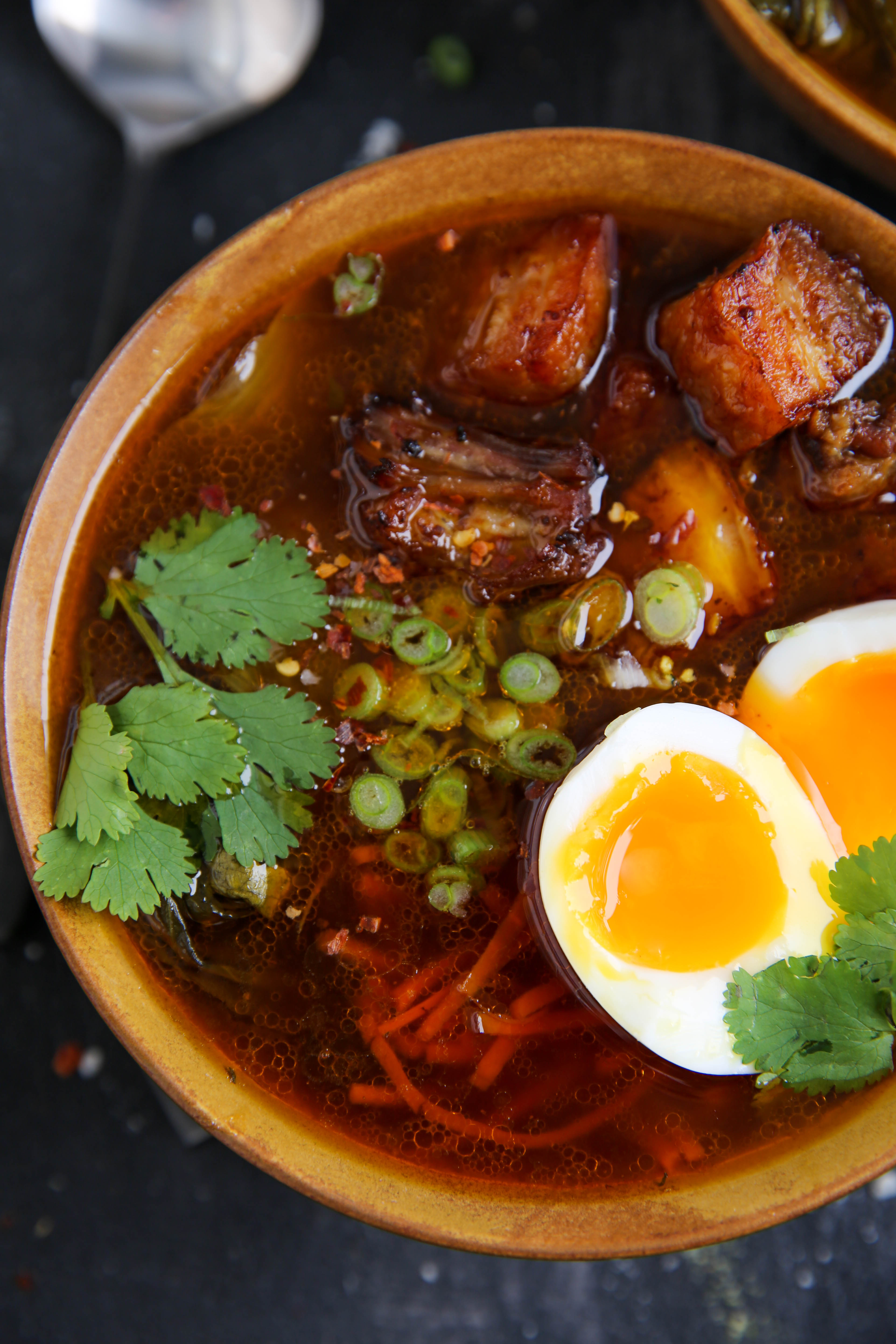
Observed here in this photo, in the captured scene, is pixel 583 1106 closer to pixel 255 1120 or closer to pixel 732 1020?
pixel 732 1020

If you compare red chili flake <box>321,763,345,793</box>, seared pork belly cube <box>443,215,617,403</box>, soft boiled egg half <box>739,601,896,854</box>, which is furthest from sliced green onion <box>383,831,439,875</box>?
seared pork belly cube <box>443,215,617,403</box>

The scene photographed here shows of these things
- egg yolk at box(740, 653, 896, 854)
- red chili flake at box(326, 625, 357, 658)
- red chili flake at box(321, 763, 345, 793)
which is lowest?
red chili flake at box(321, 763, 345, 793)

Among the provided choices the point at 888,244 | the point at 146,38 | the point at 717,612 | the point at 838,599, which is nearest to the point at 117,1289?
the point at 717,612

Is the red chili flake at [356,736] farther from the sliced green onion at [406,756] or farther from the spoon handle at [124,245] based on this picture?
the spoon handle at [124,245]

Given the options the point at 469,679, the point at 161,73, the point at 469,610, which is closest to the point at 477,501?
the point at 469,610

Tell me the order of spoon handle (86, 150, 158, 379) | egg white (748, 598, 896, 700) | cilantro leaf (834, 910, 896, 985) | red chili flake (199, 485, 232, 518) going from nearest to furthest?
cilantro leaf (834, 910, 896, 985) < egg white (748, 598, 896, 700) < red chili flake (199, 485, 232, 518) < spoon handle (86, 150, 158, 379)

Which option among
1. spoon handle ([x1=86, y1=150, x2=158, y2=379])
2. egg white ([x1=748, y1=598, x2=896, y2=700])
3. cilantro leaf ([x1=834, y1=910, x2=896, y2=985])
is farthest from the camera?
spoon handle ([x1=86, y1=150, x2=158, y2=379])

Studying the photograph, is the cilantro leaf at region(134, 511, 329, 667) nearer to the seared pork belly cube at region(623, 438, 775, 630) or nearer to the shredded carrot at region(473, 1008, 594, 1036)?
Answer: the seared pork belly cube at region(623, 438, 775, 630)
